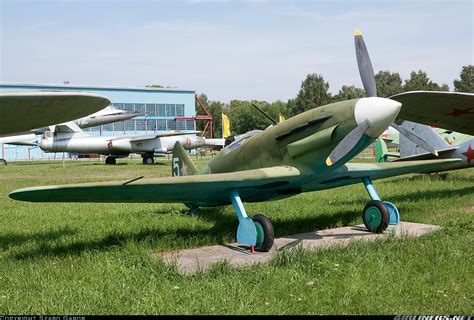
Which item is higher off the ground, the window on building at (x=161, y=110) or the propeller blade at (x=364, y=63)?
the window on building at (x=161, y=110)

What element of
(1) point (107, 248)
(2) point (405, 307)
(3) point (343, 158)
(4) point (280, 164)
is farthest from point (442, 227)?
(1) point (107, 248)

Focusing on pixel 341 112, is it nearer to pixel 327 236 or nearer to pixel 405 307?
pixel 327 236

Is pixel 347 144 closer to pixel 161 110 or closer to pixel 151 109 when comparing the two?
pixel 151 109

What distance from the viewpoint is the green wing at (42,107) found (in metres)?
3.57

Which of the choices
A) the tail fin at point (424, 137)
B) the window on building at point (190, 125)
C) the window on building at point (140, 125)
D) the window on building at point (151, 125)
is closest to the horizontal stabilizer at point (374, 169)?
the tail fin at point (424, 137)

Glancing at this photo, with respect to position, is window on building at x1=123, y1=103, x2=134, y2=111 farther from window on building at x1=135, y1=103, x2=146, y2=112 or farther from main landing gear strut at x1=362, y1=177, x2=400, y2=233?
main landing gear strut at x1=362, y1=177, x2=400, y2=233

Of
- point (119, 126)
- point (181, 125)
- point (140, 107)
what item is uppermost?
point (140, 107)

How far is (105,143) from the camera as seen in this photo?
3559 cm

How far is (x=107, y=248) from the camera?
20.3ft

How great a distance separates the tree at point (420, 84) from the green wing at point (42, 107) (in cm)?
8155

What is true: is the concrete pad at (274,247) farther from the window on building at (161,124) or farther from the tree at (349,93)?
the tree at (349,93)

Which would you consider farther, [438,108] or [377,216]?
[438,108]

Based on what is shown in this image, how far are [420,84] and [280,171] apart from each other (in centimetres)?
8411

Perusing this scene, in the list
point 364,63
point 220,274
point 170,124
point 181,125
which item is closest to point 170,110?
point 170,124
